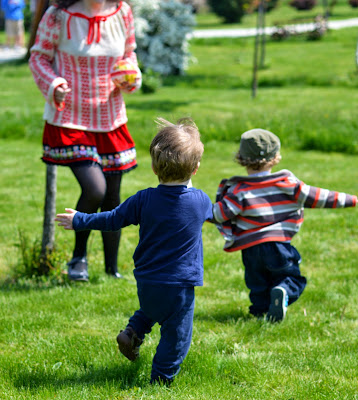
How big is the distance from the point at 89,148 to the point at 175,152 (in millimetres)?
1533

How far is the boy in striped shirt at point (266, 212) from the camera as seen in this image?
392 centimetres

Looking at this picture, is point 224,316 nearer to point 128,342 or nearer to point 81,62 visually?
point 128,342

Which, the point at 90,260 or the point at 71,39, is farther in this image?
the point at 90,260

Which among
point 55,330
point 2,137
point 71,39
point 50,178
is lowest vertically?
point 2,137

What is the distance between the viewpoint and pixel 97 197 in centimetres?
426

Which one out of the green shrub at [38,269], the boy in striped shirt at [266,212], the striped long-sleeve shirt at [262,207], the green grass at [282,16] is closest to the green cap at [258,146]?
the boy in striped shirt at [266,212]

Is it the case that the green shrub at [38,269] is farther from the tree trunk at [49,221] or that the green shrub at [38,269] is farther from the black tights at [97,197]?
the black tights at [97,197]

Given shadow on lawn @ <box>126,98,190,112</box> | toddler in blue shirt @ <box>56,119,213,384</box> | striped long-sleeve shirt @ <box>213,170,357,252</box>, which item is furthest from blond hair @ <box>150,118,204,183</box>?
shadow on lawn @ <box>126,98,190,112</box>

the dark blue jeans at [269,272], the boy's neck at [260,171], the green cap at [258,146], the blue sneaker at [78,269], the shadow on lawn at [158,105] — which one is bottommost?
the shadow on lawn at [158,105]

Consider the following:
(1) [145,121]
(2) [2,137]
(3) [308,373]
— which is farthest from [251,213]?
(2) [2,137]

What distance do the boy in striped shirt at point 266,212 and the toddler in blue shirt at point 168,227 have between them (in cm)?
93

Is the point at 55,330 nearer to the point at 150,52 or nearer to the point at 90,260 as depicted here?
the point at 90,260

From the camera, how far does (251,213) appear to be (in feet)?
13.0

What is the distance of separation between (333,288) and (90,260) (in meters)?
1.98
